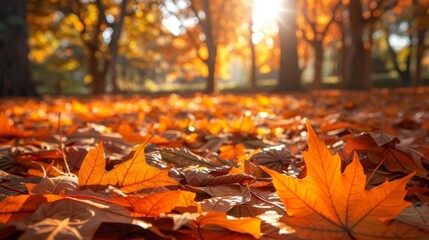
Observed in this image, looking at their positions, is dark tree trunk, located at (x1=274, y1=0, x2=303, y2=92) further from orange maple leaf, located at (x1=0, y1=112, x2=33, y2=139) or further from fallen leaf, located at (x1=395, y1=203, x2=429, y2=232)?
fallen leaf, located at (x1=395, y1=203, x2=429, y2=232)

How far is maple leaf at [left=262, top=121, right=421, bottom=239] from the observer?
711 millimetres

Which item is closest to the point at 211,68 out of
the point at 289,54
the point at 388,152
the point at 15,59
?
the point at 289,54

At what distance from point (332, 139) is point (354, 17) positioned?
39.8ft

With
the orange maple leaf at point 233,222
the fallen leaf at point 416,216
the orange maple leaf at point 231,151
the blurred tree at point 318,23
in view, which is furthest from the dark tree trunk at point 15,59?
the blurred tree at point 318,23

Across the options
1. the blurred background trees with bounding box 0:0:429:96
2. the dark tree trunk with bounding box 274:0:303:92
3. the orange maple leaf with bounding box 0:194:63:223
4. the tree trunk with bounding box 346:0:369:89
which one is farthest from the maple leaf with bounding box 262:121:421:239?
the tree trunk with bounding box 346:0:369:89

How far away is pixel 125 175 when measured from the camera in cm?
92

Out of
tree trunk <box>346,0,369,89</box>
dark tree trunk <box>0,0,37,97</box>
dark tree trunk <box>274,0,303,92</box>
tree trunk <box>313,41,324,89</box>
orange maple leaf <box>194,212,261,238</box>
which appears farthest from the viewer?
tree trunk <box>313,41,324,89</box>

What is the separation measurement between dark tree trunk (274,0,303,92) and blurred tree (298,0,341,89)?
8.08 metres

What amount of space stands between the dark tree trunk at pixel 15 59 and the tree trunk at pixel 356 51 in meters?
9.16

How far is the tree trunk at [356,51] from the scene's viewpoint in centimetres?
1257

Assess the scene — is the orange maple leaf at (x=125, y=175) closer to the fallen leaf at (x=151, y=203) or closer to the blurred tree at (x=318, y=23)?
the fallen leaf at (x=151, y=203)

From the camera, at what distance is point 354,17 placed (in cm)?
1266

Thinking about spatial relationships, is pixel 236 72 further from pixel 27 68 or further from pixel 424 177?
pixel 424 177

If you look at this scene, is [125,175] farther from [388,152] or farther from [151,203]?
[388,152]
